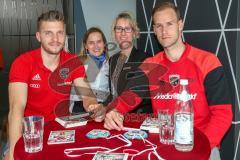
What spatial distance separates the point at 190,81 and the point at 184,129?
0.74 metres

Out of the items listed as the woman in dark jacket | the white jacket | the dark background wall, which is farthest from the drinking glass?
the dark background wall

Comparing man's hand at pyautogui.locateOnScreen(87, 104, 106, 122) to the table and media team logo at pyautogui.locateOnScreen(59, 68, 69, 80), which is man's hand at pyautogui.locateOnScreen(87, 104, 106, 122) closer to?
the table

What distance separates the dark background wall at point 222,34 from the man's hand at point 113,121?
48.2 inches

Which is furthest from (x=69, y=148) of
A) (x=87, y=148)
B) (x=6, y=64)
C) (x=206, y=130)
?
(x=6, y=64)

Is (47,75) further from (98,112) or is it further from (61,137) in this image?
(61,137)

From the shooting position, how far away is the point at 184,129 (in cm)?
125

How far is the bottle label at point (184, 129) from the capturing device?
125 cm

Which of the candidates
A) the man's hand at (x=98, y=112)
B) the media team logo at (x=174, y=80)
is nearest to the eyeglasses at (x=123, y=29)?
the media team logo at (x=174, y=80)

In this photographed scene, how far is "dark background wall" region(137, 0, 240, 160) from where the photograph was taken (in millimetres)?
2367

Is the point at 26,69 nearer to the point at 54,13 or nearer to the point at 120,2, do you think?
the point at 54,13

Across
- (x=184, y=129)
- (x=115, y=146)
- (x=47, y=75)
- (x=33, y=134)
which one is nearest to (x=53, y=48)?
(x=47, y=75)

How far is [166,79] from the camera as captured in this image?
204 centimetres

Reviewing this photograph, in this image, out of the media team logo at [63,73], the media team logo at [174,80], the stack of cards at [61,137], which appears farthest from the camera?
the media team logo at [63,73]

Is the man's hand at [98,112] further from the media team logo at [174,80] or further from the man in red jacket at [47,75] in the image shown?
the media team logo at [174,80]
